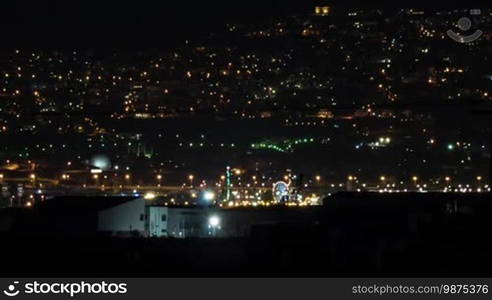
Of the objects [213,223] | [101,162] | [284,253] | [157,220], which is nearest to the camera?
[284,253]

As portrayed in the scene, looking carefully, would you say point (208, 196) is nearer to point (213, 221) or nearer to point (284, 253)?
point (213, 221)

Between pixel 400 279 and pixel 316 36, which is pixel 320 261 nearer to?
pixel 400 279

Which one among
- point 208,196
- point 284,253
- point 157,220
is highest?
point 208,196

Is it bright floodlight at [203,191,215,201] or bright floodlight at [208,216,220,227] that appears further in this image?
bright floodlight at [203,191,215,201]

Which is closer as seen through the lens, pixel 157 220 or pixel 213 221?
pixel 213 221

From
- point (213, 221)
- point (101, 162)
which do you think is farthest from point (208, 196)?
point (101, 162)

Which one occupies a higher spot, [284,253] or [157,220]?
[157,220]

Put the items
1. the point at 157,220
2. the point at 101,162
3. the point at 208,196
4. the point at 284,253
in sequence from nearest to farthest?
the point at 284,253 < the point at 157,220 < the point at 208,196 < the point at 101,162

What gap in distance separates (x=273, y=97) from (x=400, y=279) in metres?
44.5

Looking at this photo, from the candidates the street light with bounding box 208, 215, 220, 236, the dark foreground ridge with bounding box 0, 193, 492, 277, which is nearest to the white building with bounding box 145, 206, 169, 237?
the street light with bounding box 208, 215, 220, 236

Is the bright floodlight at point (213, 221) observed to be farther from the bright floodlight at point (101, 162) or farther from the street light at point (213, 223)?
the bright floodlight at point (101, 162)

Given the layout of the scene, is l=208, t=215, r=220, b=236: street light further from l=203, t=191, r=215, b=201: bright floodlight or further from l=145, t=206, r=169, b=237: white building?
l=203, t=191, r=215, b=201: bright floodlight

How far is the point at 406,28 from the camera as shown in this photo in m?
62.3

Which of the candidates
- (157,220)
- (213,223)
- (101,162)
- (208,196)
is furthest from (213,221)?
(101,162)
